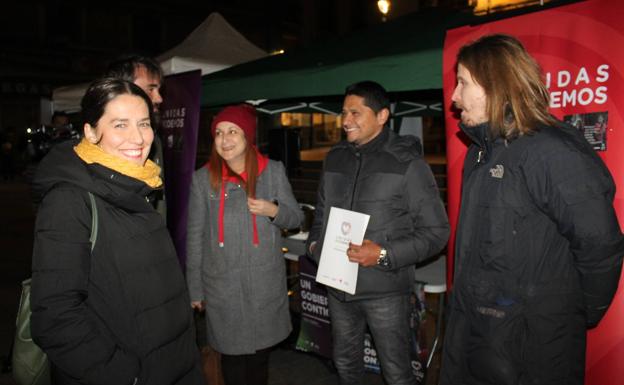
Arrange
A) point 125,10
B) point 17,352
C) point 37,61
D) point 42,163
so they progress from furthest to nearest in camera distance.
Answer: point 125,10 < point 37,61 < point 17,352 < point 42,163

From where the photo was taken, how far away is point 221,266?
267 centimetres

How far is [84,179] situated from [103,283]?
342 mm

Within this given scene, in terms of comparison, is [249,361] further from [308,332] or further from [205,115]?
[205,115]

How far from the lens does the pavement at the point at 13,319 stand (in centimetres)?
359

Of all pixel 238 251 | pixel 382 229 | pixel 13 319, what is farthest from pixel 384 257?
pixel 13 319

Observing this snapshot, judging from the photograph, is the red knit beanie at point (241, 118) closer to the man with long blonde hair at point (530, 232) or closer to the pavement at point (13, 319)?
the pavement at point (13, 319)

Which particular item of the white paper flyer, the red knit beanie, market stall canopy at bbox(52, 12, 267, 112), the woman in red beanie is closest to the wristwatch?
the white paper flyer

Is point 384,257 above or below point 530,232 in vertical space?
below

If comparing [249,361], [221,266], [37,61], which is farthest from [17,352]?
[37,61]

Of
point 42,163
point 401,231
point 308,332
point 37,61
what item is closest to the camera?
point 42,163

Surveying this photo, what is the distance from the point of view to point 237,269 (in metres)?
2.65

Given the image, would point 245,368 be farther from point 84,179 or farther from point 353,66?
point 353,66

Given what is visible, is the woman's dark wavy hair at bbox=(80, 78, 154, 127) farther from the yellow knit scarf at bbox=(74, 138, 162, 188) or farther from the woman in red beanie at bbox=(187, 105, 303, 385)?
the woman in red beanie at bbox=(187, 105, 303, 385)

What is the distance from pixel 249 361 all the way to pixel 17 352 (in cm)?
134
